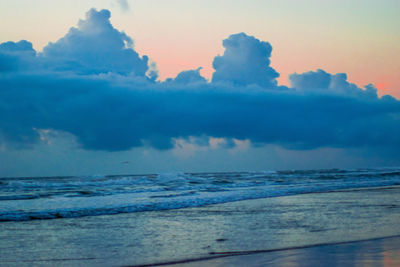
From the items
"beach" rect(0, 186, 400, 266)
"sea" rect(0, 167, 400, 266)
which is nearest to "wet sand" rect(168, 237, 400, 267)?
"beach" rect(0, 186, 400, 266)

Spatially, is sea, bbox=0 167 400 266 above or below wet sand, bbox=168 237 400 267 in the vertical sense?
below

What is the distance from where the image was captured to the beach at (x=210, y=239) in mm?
6582

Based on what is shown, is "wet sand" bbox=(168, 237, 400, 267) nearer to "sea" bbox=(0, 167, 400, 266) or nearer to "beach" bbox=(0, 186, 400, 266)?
"beach" bbox=(0, 186, 400, 266)

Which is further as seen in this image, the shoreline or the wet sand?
the shoreline

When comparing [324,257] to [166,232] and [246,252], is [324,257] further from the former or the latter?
[166,232]

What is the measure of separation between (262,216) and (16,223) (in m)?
7.36

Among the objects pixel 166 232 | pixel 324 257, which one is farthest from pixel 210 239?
pixel 324 257

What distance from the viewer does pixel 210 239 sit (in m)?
8.58

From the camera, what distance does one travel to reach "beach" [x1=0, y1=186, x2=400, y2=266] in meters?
6.58

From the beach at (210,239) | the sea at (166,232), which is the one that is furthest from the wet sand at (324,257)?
the sea at (166,232)

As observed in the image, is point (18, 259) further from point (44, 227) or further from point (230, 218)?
point (230, 218)

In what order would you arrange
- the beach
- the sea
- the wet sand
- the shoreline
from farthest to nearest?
the sea
the beach
the shoreline
the wet sand

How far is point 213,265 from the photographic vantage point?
6086 millimetres

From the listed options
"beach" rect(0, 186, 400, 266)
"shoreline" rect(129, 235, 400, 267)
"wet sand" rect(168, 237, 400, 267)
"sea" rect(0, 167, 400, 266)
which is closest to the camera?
"wet sand" rect(168, 237, 400, 267)
